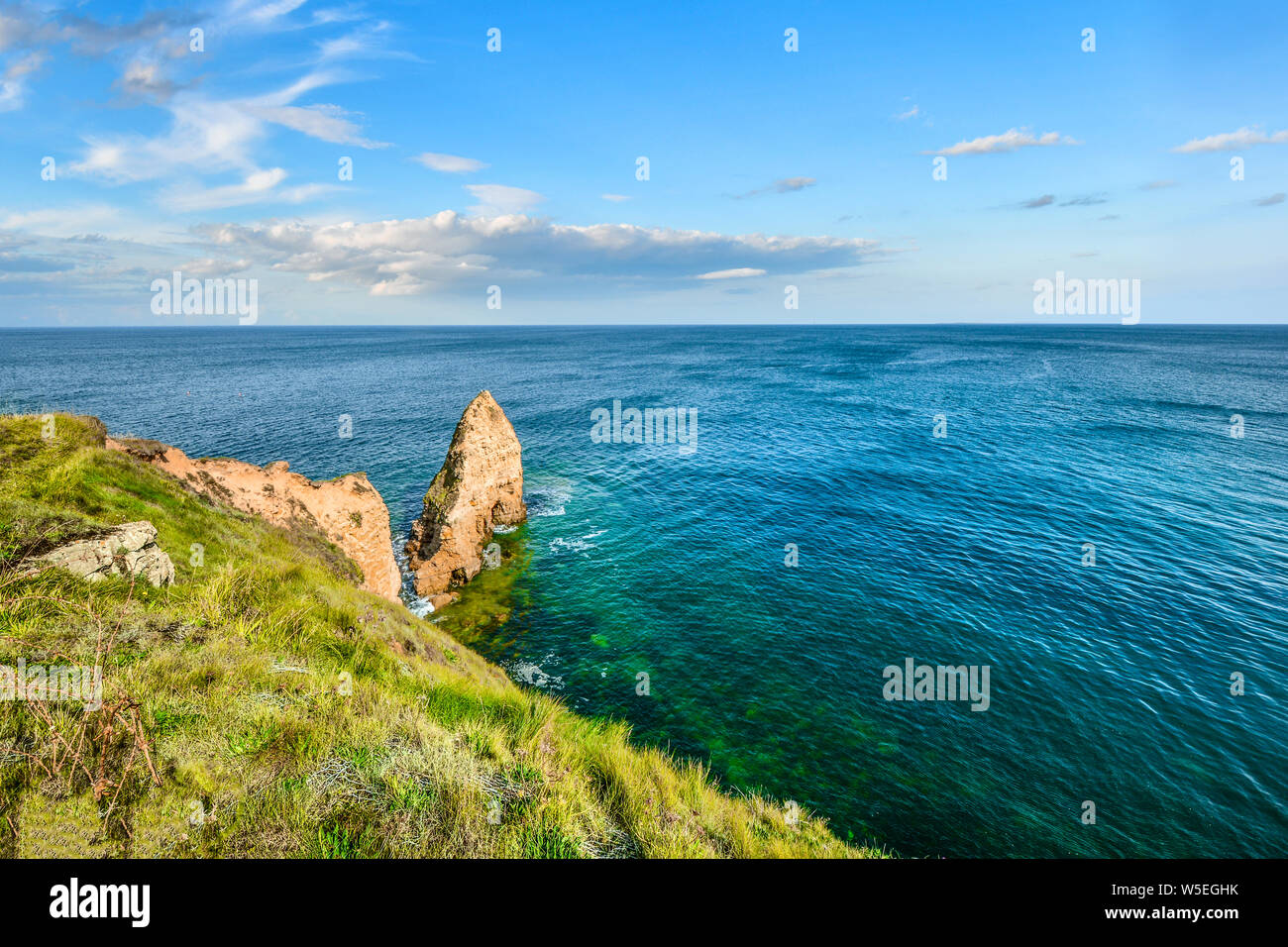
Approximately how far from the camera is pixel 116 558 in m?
9.84

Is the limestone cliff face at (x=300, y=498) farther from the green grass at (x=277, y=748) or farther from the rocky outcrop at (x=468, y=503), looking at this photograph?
the green grass at (x=277, y=748)

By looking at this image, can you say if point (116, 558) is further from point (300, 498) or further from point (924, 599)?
point (924, 599)

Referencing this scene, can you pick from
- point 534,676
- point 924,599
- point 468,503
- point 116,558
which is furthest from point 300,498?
point 924,599

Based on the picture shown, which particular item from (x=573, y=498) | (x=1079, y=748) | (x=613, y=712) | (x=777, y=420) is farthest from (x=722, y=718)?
(x=777, y=420)

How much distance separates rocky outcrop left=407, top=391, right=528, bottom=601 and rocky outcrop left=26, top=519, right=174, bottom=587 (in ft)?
51.8

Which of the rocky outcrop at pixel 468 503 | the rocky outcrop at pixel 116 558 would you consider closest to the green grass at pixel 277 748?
the rocky outcrop at pixel 116 558

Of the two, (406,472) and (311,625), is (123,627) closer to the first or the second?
(311,625)

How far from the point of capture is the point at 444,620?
23.9 meters

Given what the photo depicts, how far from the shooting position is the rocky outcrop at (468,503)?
27.6 meters

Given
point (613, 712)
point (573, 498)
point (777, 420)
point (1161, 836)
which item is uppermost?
point (777, 420)

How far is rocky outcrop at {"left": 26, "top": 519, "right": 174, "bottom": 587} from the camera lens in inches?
362

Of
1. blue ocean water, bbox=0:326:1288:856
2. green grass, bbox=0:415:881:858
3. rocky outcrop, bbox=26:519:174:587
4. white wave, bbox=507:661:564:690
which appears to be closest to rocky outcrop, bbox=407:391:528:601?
blue ocean water, bbox=0:326:1288:856

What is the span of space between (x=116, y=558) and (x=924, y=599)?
28139 millimetres
